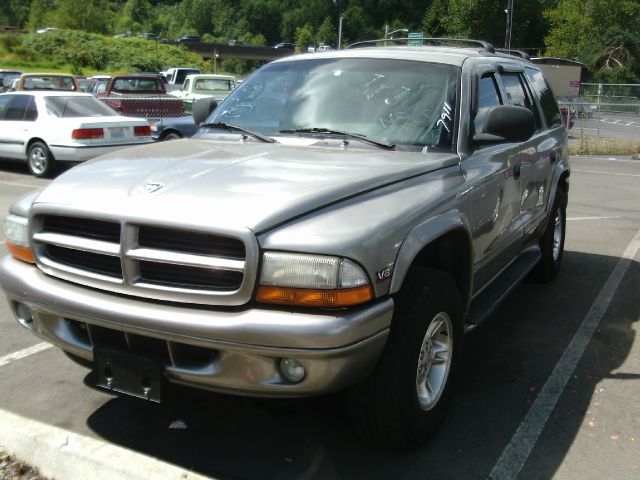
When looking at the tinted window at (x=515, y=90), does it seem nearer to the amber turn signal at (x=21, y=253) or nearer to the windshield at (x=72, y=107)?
the amber turn signal at (x=21, y=253)

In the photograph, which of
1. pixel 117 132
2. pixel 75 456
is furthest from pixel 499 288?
pixel 117 132

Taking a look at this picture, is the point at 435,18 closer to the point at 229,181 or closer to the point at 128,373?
the point at 229,181

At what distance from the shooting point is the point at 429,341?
3.26 m

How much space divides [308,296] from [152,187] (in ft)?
2.86

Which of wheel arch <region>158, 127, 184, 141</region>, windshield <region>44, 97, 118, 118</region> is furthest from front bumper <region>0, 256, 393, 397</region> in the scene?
wheel arch <region>158, 127, 184, 141</region>

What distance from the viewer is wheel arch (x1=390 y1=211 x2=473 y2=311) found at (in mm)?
2889

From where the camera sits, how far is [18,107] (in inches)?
518

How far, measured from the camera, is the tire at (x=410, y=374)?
2924 mm

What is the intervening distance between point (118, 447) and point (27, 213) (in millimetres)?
1184

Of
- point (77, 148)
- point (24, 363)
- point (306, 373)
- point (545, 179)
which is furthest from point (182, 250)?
point (77, 148)

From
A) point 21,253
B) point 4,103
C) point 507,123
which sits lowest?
point 4,103

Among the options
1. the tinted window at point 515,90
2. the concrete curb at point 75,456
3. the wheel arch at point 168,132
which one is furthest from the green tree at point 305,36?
the concrete curb at point 75,456

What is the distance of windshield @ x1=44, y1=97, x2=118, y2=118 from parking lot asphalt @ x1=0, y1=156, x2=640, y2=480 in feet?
27.5

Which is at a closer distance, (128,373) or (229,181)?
(128,373)
